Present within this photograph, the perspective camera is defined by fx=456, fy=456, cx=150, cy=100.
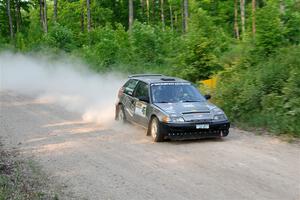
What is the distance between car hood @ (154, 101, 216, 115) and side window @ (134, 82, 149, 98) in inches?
33.8

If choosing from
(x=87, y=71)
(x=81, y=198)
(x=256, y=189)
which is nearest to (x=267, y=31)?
(x=256, y=189)

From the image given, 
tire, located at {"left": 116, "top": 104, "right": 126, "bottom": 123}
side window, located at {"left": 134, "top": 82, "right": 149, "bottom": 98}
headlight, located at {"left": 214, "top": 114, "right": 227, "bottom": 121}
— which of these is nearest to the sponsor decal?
side window, located at {"left": 134, "top": 82, "right": 149, "bottom": 98}

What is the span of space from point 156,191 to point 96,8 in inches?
1704

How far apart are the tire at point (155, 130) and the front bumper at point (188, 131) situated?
0.48 feet

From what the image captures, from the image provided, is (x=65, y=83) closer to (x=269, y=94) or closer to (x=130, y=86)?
(x=130, y=86)

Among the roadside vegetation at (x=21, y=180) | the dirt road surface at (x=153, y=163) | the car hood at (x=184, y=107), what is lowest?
the dirt road surface at (x=153, y=163)

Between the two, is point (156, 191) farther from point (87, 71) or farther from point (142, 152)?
point (87, 71)

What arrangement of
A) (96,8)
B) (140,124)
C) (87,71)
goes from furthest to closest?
1. (96,8)
2. (87,71)
3. (140,124)

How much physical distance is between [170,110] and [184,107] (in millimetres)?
441

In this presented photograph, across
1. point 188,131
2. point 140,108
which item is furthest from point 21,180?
point 140,108

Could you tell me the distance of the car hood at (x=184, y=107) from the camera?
11789 millimetres

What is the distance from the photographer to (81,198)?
7414 millimetres

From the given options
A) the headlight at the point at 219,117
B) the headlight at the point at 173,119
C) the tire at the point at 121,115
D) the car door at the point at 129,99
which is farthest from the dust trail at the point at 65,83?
the headlight at the point at 219,117

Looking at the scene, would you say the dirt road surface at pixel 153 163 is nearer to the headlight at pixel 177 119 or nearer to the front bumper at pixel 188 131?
the front bumper at pixel 188 131
